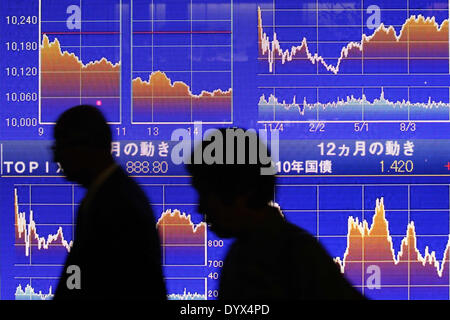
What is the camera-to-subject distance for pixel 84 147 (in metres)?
2.25

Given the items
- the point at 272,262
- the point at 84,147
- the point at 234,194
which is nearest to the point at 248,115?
the point at 84,147

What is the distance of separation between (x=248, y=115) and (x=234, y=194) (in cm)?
89

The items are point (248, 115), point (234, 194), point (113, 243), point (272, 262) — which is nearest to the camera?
point (272, 262)

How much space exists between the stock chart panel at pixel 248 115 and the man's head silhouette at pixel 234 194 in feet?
2.31

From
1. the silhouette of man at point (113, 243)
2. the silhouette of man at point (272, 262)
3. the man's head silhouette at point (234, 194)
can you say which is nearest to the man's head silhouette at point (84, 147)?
the silhouette of man at point (113, 243)

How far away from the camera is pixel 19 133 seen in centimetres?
266

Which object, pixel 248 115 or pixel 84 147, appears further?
pixel 248 115

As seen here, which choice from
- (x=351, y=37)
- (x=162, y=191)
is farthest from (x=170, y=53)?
(x=351, y=37)

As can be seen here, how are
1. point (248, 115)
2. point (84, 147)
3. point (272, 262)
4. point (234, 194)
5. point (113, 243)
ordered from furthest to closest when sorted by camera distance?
point (248, 115)
point (84, 147)
point (113, 243)
point (234, 194)
point (272, 262)

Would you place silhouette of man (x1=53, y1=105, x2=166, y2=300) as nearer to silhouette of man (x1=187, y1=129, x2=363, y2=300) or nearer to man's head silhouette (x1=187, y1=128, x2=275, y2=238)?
man's head silhouette (x1=187, y1=128, x2=275, y2=238)

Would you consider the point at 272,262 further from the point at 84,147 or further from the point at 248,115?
the point at 248,115

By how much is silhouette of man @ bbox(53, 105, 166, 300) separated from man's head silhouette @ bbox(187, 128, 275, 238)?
0.77 feet

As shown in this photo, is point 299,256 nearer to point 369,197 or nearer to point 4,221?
point 369,197
